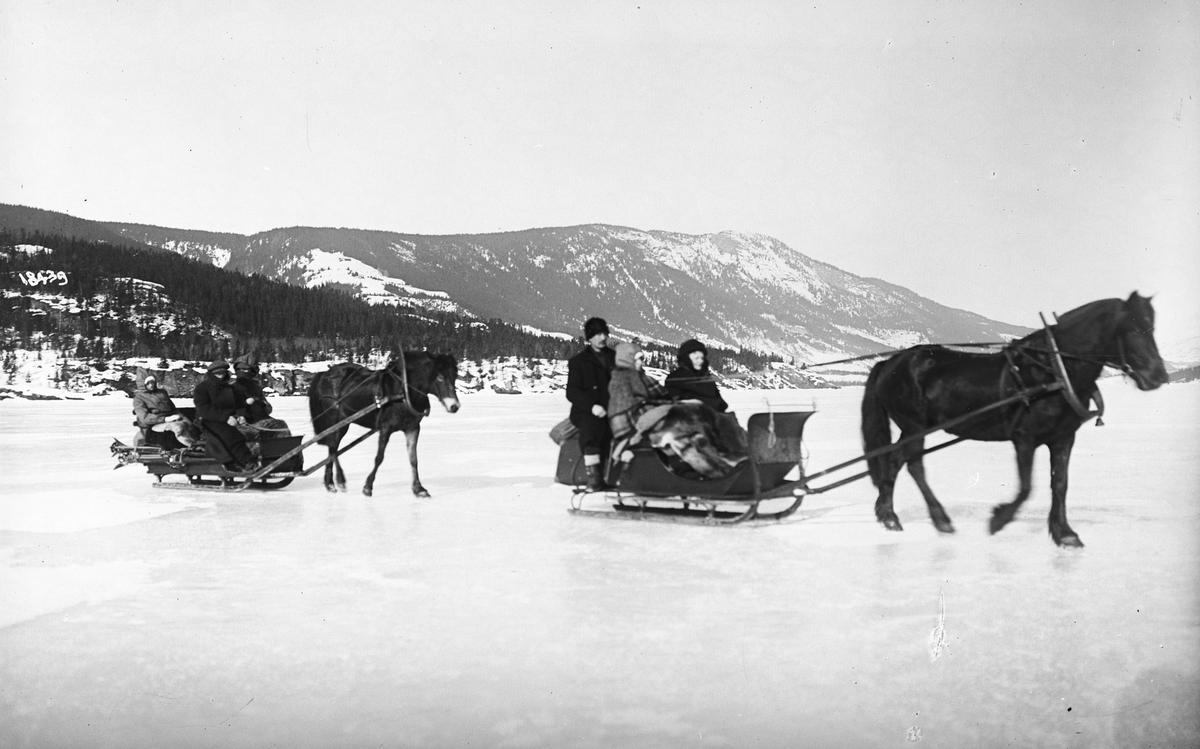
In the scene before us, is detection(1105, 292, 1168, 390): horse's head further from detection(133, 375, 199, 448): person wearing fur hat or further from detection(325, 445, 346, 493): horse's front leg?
detection(133, 375, 199, 448): person wearing fur hat

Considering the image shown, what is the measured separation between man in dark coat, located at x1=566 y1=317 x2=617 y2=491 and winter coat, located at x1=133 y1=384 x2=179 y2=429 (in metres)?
5.73

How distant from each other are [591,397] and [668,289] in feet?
58.2

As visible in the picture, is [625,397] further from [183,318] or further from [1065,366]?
[183,318]

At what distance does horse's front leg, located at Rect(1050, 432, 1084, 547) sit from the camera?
18.0ft

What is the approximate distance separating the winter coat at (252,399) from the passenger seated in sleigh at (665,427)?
5130mm

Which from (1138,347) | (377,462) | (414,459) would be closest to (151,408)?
(377,462)

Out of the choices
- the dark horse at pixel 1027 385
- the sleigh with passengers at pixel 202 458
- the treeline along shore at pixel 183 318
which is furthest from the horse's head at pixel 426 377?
the treeline along shore at pixel 183 318

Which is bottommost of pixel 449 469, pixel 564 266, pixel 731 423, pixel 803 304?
pixel 449 469

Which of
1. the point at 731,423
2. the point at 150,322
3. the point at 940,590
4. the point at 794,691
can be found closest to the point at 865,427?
the point at 731,423

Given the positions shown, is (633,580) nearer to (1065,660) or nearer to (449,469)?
(1065,660)

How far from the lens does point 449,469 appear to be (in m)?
12.1

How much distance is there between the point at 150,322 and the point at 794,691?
88.7 meters

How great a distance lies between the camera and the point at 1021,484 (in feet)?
18.3

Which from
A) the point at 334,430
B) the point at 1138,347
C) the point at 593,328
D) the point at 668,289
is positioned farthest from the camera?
the point at 668,289
